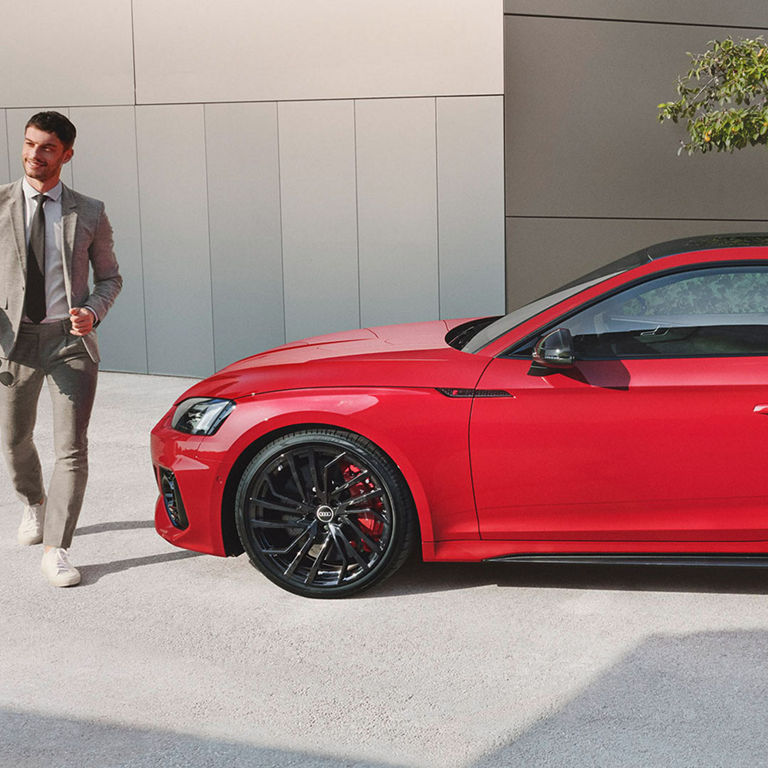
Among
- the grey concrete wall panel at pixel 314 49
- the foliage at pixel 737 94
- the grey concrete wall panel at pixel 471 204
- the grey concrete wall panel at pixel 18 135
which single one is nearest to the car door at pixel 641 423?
the foliage at pixel 737 94

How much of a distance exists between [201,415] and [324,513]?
0.70 meters

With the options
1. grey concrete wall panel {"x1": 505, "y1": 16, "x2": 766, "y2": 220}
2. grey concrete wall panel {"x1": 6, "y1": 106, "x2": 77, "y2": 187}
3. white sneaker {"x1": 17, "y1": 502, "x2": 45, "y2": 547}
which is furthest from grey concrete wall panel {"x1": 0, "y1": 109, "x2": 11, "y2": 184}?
white sneaker {"x1": 17, "y1": 502, "x2": 45, "y2": 547}

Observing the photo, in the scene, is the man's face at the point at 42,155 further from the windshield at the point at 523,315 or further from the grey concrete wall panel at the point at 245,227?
the grey concrete wall panel at the point at 245,227

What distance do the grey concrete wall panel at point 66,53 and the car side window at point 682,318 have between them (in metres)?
7.63

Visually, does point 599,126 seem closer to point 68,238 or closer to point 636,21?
point 636,21

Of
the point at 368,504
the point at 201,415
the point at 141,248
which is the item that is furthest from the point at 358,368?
the point at 141,248

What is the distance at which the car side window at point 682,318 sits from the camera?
4488 millimetres

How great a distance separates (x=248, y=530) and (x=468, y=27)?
666cm

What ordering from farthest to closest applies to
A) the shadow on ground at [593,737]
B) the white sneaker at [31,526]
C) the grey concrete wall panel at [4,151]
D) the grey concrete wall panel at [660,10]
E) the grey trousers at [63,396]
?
the grey concrete wall panel at [4,151], the grey concrete wall panel at [660,10], the white sneaker at [31,526], the grey trousers at [63,396], the shadow on ground at [593,737]

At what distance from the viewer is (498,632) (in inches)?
173

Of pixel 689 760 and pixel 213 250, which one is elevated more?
pixel 213 250

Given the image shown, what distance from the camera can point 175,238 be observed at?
11008 millimetres

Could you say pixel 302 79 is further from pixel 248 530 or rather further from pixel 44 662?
pixel 44 662

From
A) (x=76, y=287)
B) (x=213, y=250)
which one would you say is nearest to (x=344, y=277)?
(x=213, y=250)
